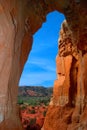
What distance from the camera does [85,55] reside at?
1304cm

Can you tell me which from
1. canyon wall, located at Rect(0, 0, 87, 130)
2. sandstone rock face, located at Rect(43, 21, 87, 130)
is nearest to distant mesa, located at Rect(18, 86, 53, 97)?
sandstone rock face, located at Rect(43, 21, 87, 130)

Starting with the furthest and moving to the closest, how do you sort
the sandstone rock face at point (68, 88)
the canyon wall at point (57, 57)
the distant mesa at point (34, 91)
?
the distant mesa at point (34, 91), the sandstone rock face at point (68, 88), the canyon wall at point (57, 57)

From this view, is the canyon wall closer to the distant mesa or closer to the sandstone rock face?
the sandstone rock face

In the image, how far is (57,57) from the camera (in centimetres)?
1496

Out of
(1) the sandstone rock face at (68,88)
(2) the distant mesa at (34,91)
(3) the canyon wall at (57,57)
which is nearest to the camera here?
(3) the canyon wall at (57,57)

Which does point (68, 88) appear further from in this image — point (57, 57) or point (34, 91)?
point (34, 91)

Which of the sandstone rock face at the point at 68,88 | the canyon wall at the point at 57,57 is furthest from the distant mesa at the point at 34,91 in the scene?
the canyon wall at the point at 57,57

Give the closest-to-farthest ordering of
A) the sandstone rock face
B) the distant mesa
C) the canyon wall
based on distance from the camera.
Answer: the canyon wall, the sandstone rock face, the distant mesa

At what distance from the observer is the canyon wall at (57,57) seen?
19.4 ft

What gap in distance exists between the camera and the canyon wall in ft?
19.4

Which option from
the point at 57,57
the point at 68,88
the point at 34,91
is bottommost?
the point at 68,88

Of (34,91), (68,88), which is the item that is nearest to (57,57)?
(68,88)

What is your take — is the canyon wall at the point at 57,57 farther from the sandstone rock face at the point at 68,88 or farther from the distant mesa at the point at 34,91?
the distant mesa at the point at 34,91

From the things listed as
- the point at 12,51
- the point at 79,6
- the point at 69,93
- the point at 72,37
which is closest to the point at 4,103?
the point at 12,51
